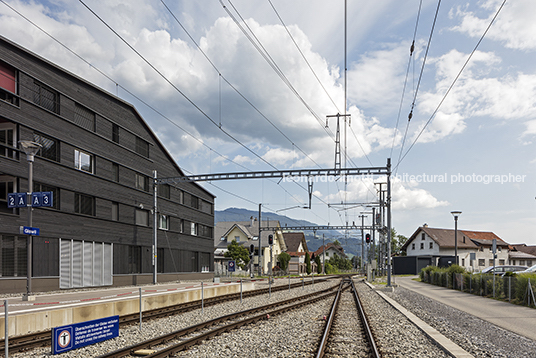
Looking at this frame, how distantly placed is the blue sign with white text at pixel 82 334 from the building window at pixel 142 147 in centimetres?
2972

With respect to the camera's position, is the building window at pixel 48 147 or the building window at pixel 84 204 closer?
the building window at pixel 48 147

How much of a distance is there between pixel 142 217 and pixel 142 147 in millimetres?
6022

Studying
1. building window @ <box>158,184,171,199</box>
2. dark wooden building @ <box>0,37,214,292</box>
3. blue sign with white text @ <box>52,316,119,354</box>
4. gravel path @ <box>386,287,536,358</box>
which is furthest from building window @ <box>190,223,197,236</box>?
blue sign with white text @ <box>52,316,119,354</box>

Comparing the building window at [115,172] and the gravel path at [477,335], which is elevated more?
the building window at [115,172]

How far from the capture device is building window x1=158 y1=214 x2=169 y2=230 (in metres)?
44.1

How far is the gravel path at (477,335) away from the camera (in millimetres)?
10430

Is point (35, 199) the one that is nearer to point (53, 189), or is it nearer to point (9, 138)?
point (9, 138)

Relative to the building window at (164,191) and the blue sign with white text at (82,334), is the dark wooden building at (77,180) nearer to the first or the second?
the building window at (164,191)

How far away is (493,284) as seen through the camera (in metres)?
24.3

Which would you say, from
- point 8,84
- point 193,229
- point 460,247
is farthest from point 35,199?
point 460,247

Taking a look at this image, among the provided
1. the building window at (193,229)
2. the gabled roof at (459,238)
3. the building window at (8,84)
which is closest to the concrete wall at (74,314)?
the building window at (8,84)

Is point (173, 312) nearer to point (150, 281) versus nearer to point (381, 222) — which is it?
point (150, 281)

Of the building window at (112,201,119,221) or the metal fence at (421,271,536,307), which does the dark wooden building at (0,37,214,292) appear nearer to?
the building window at (112,201,119,221)

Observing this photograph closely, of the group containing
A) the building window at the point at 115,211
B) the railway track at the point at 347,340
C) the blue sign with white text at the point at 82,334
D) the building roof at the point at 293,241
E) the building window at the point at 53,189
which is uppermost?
the building window at the point at 53,189
